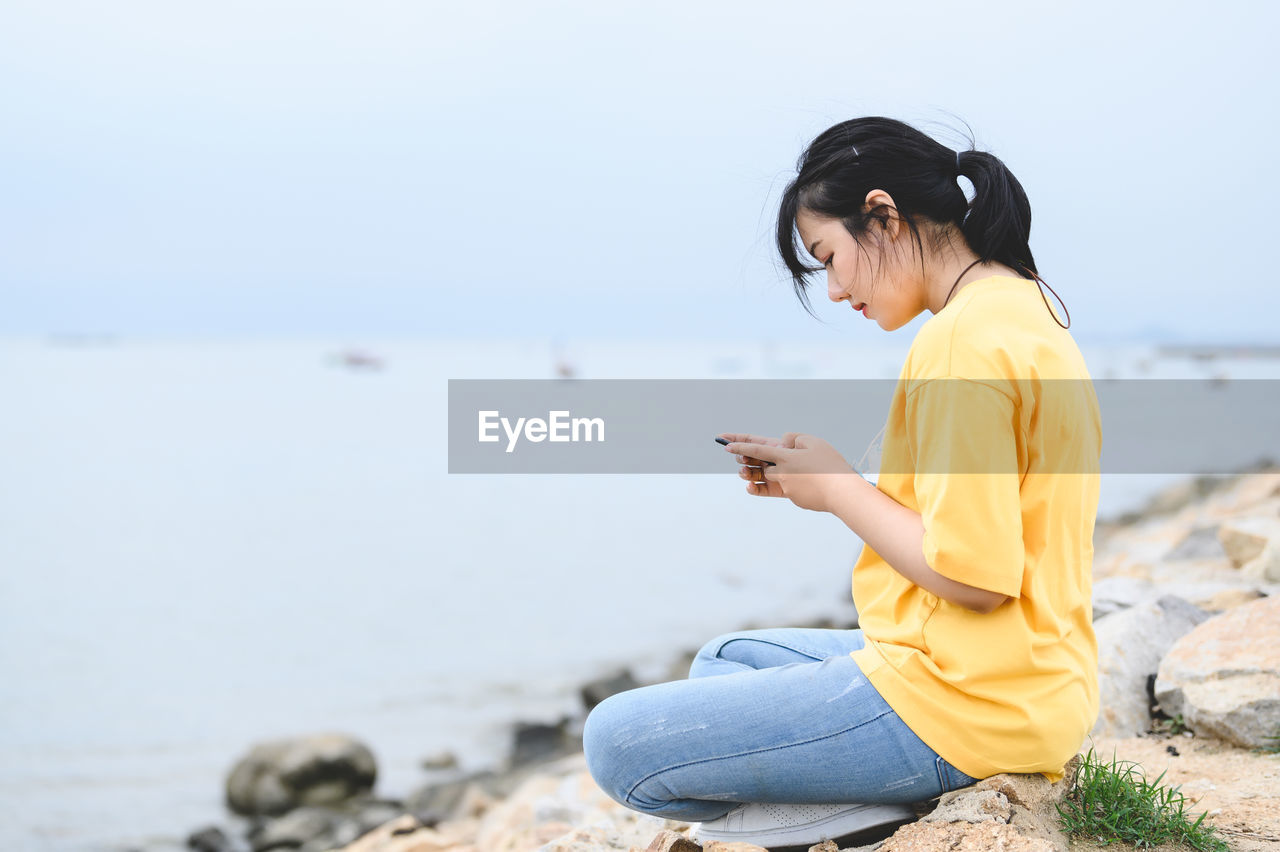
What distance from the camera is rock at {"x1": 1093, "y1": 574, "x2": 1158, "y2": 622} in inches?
161

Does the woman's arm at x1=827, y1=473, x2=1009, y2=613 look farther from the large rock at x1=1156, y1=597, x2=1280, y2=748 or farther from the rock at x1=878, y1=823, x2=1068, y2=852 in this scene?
the large rock at x1=1156, y1=597, x2=1280, y2=748

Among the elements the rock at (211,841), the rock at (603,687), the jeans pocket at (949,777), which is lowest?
the rock at (211,841)

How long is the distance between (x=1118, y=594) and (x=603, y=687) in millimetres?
3703

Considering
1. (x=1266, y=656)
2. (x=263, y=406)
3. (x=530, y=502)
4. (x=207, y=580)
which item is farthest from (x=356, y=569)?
(x=263, y=406)

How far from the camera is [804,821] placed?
185cm

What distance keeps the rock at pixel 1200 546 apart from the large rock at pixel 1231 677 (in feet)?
11.0

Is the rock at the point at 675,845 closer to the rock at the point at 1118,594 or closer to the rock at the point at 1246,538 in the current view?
the rock at the point at 1118,594

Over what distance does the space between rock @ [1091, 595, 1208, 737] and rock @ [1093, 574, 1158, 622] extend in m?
0.54

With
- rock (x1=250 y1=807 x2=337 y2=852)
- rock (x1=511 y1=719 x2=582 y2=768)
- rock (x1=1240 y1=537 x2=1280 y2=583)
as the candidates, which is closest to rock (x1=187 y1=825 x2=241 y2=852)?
rock (x1=250 y1=807 x2=337 y2=852)

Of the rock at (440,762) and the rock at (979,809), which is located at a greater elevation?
the rock at (979,809)

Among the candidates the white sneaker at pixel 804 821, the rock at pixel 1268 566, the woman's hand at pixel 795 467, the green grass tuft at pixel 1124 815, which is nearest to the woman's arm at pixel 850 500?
the woman's hand at pixel 795 467

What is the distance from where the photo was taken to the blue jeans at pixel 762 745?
67.5 inches

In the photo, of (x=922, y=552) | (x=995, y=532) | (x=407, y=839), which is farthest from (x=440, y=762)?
(x=995, y=532)

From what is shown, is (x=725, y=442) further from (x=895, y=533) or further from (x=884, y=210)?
(x=884, y=210)
